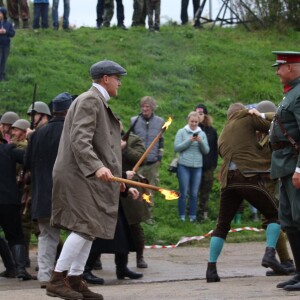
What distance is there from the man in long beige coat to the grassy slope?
9.48m

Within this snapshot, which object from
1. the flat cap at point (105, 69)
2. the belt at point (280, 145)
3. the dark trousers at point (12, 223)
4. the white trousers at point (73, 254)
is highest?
the flat cap at point (105, 69)

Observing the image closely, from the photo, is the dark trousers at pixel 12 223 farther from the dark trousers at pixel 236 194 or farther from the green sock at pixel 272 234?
the green sock at pixel 272 234

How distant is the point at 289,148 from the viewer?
9.73 m

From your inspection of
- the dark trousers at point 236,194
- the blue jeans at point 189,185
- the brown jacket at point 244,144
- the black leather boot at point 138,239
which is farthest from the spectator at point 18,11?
the dark trousers at point 236,194

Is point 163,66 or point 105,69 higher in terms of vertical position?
point 105,69

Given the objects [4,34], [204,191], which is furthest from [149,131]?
[4,34]

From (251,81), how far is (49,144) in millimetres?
13454

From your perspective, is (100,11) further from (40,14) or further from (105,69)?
(105,69)

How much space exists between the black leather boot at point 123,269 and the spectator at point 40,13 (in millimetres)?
14015

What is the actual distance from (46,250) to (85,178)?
235 cm

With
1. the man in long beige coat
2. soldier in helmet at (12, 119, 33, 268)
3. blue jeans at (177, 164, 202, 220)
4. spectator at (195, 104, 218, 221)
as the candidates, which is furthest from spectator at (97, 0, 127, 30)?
the man in long beige coat

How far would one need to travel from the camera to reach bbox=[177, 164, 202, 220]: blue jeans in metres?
17.0

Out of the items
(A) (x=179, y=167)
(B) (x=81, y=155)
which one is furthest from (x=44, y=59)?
(B) (x=81, y=155)

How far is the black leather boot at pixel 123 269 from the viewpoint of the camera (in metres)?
12.0
